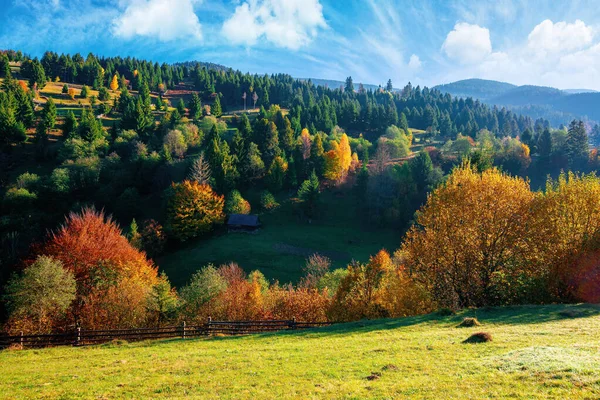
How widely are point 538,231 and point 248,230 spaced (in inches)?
2342

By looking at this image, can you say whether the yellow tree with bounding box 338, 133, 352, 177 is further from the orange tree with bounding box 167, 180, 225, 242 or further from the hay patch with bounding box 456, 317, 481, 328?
the hay patch with bounding box 456, 317, 481, 328

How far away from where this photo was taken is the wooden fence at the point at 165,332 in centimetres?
2777

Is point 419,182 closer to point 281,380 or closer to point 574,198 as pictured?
point 574,198

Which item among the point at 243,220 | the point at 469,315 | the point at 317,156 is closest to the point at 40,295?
the point at 469,315

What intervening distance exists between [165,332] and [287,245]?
4656 centimetres

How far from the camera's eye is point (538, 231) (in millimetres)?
31000

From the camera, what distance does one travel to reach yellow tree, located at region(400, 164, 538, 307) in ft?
102

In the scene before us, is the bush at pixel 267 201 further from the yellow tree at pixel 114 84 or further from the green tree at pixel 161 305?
the yellow tree at pixel 114 84

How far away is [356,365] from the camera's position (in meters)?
15.8

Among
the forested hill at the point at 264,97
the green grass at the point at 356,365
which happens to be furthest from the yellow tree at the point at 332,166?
the green grass at the point at 356,365

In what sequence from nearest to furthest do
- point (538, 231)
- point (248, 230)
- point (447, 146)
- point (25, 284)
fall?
1. point (538, 231)
2. point (25, 284)
3. point (248, 230)
4. point (447, 146)

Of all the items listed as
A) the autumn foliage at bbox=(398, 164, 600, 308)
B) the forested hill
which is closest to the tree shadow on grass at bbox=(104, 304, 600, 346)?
the autumn foliage at bbox=(398, 164, 600, 308)

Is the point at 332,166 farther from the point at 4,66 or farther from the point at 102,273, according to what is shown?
the point at 4,66

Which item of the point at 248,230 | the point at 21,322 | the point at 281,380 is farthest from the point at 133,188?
A: the point at 281,380
